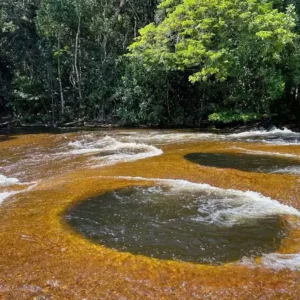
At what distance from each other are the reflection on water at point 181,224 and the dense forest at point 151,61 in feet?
41.5

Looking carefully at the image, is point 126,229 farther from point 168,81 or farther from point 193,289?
point 168,81

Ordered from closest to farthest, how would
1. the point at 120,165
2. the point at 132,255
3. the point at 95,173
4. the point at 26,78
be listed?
the point at 132,255 < the point at 95,173 < the point at 120,165 < the point at 26,78

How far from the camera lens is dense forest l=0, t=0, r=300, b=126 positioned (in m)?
19.2

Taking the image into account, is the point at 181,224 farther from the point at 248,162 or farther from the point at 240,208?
the point at 248,162

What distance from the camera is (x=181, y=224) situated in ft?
19.8

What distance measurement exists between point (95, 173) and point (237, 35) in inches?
535

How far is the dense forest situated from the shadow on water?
8.11 metres

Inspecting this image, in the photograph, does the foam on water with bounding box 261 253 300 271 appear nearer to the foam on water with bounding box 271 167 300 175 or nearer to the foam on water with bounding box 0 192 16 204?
the foam on water with bounding box 271 167 300 175

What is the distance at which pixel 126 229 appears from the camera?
5895mm

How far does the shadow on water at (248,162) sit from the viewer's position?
31.7 feet

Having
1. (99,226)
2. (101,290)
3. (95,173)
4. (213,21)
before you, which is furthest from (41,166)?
(213,21)

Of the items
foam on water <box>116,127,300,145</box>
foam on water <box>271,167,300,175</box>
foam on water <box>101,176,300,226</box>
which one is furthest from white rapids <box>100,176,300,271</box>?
foam on water <box>116,127,300,145</box>

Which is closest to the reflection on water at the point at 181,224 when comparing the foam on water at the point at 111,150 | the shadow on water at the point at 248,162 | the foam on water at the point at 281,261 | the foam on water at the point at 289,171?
the foam on water at the point at 281,261

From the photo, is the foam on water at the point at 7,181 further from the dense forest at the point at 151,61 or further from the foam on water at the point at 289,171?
the dense forest at the point at 151,61
